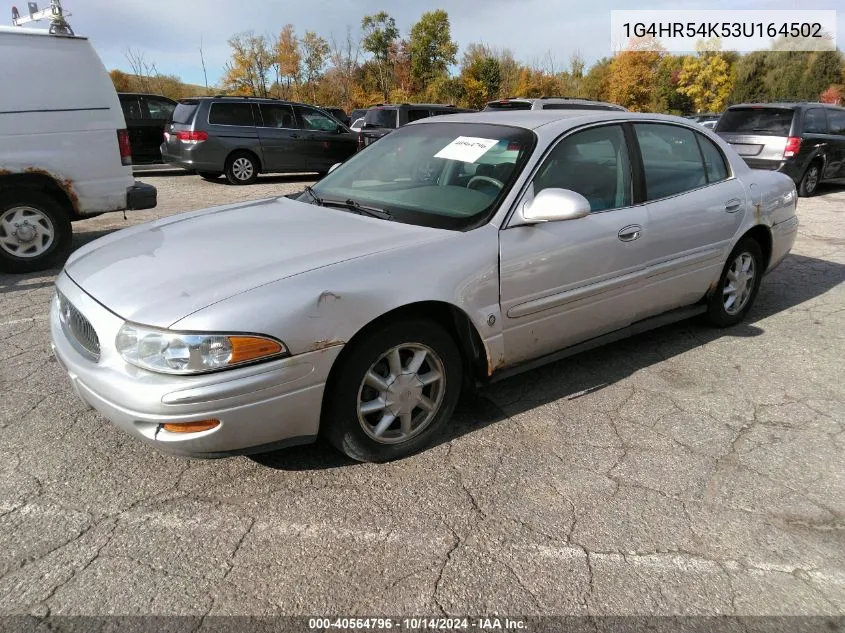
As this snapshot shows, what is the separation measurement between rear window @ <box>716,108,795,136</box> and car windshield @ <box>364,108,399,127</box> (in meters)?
6.61

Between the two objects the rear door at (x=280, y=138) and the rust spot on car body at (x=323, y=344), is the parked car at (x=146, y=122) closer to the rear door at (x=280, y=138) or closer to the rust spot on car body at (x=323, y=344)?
the rear door at (x=280, y=138)

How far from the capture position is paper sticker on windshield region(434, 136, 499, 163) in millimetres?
3371

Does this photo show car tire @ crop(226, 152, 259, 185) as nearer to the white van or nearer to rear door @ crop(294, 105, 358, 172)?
rear door @ crop(294, 105, 358, 172)

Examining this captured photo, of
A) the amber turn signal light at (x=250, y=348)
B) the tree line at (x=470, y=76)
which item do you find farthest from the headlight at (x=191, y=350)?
the tree line at (x=470, y=76)

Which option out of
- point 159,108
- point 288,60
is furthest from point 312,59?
point 159,108

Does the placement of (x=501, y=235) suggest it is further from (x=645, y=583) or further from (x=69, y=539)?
(x=69, y=539)

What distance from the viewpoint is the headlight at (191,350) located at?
88.5 inches

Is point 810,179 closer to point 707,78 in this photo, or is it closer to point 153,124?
point 153,124

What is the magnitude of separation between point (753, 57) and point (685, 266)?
172ft

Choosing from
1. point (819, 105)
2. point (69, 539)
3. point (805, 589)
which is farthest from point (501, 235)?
A: point (819, 105)

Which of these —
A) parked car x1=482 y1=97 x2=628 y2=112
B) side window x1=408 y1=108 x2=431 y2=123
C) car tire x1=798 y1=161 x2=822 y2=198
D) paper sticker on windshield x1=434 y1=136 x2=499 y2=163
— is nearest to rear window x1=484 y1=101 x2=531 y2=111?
parked car x1=482 y1=97 x2=628 y2=112

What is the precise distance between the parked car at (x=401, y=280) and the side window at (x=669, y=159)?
0.06 ft

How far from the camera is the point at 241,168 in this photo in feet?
40.5

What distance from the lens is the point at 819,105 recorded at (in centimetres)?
1105
